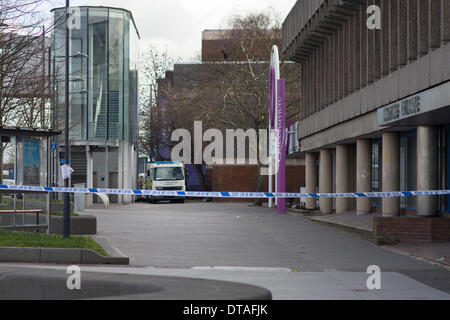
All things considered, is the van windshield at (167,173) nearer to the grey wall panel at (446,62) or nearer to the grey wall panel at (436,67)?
the grey wall panel at (436,67)

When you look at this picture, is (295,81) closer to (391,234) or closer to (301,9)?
(301,9)

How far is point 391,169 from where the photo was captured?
24.4 m

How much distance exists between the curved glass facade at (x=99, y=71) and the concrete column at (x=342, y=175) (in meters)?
25.5

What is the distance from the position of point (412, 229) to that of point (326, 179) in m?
15.9

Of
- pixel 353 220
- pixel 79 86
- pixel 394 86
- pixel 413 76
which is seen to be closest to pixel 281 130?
pixel 353 220

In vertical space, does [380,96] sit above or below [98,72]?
below

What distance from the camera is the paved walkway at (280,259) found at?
40.4 ft

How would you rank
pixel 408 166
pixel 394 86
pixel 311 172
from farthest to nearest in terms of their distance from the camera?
1. pixel 311 172
2. pixel 408 166
3. pixel 394 86

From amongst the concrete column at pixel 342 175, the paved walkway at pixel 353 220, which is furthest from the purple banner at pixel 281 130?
the paved walkway at pixel 353 220

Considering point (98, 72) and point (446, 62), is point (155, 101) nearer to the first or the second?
point (98, 72)

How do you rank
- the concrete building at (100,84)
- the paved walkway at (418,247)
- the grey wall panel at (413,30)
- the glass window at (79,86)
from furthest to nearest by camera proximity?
the concrete building at (100,84) < the glass window at (79,86) < the grey wall panel at (413,30) < the paved walkway at (418,247)

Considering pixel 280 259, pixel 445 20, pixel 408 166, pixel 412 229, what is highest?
pixel 445 20

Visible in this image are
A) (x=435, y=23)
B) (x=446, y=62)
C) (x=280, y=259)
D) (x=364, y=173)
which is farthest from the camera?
(x=364, y=173)

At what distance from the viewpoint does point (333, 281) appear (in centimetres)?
1282
